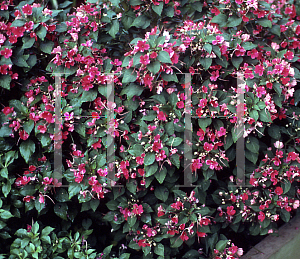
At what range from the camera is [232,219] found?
76.7 inches

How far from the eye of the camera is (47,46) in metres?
1.73

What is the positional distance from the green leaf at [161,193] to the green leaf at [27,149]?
68 cm

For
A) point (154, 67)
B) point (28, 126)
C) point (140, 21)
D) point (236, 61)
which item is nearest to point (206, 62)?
point (236, 61)

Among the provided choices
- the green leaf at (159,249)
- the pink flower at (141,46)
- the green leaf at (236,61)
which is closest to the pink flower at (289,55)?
the green leaf at (236,61)

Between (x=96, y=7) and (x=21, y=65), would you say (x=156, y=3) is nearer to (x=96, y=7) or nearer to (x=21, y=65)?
(x=96, y=7)

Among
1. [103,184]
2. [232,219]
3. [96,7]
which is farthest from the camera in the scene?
[232,219]

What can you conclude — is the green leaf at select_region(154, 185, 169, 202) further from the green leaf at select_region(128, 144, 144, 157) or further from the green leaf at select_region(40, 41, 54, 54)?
the green leaf at select_region(40, 41, 54, 54)

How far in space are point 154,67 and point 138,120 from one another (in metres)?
0.33

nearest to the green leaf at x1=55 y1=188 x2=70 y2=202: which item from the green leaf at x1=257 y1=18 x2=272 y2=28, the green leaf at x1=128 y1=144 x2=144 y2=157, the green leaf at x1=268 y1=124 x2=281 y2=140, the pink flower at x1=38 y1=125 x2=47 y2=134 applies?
the pink flower at x1=38 y1=125 x2=47 y2=134

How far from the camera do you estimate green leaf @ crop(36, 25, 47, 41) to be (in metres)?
1.64

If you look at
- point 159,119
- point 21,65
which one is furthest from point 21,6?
point 159,119

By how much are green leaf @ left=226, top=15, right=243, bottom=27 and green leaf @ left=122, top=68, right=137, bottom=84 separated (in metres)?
0.63

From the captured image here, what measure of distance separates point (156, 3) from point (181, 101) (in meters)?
0.51

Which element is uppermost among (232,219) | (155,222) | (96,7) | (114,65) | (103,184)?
(96,7)
